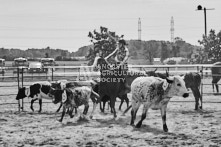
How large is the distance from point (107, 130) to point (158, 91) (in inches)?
54.3

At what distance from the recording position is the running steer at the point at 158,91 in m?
7.66

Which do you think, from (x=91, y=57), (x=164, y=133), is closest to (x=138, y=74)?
(x=164, y=133)

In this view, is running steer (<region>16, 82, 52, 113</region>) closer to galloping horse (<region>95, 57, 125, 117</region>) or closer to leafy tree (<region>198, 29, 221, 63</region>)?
galloping horse (<region>95, 57, 125, 117</region>)

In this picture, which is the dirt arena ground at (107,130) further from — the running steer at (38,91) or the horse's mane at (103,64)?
the horse's mane at (103,64)

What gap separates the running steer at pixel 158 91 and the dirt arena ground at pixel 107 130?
1.71ft

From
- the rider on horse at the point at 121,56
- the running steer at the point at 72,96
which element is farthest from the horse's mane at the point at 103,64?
the running steer at the point at 72,96

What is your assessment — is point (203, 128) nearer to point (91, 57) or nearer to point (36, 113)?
point (36, 113)

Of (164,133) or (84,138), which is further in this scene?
(164,133)

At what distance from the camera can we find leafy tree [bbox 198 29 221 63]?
42.3m

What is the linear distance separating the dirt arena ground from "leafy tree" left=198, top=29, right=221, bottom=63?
33.2 m

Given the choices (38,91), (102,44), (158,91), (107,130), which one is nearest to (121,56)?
(158,91)

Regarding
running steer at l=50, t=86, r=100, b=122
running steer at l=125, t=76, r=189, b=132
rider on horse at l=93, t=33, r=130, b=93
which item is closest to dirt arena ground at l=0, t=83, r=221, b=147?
running steer at l=50, t=86, r=100, b=122

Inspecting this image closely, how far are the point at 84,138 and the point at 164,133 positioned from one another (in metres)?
1.68

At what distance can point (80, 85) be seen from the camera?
10.1m
